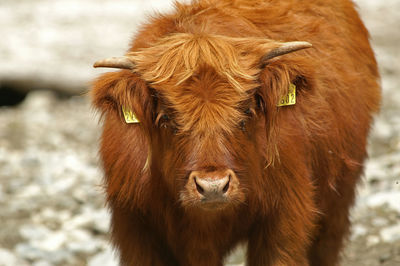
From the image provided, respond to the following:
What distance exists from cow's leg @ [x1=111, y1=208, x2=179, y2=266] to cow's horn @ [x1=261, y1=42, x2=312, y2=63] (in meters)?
1.38

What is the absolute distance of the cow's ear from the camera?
5.31 metres

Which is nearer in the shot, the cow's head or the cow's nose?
the cow's nose

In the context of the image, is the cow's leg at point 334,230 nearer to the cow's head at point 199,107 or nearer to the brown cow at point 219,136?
the brown cow at point 219,136

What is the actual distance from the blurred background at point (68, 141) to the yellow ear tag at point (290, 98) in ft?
7.67

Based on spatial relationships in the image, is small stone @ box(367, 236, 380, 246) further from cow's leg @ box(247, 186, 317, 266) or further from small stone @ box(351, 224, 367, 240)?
cow's leg @ box(247, 186, 317, 266)

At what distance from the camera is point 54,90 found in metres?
14.2

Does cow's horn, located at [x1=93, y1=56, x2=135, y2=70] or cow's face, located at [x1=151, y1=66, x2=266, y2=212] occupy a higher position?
cow's horn, located at [x1=93, y1=56, x2=135, y2=70]

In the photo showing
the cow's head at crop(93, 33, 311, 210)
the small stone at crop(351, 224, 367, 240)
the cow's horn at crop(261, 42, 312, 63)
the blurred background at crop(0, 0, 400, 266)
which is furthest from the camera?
the small stone at crop(351, 224, 367, 240)

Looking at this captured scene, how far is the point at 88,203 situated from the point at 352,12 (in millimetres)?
3728

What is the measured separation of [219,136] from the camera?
16.6 feet

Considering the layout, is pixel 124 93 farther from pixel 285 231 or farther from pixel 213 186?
pixel 285 231

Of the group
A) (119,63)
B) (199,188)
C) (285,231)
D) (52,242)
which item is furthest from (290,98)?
(52,242)

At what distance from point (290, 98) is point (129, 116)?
41.6 inches

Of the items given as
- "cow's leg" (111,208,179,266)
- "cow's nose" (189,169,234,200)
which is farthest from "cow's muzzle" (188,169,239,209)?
"cow's leg" (111,208,179,266)
